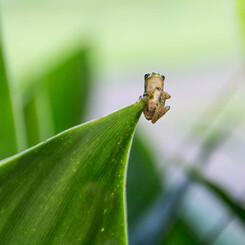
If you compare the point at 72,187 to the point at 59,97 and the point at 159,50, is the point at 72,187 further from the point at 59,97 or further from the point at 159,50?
the point at 159,50

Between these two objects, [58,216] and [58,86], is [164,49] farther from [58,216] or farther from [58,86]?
[58,216]

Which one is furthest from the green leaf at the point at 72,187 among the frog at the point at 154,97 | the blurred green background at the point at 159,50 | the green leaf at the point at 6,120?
the blurred green background at the point at 159,50

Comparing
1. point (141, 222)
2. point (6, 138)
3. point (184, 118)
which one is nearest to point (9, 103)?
point (6, 138)

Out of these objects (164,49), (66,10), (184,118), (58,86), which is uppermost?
(58,86)

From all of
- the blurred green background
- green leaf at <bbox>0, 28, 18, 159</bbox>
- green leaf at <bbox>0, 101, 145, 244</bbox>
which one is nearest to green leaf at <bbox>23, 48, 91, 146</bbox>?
green leaf at <bbox>0, 28, 18, 159</bbox>

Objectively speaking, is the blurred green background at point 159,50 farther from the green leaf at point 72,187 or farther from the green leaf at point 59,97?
the green leaf at point 72,187

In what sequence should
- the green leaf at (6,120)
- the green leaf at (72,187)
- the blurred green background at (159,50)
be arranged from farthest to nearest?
the blurred green background at (159,50) < the green leaf at (6,120) < the green leaf at (72,187)
